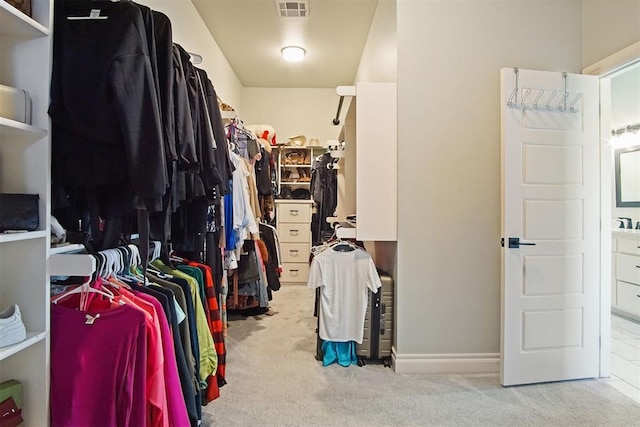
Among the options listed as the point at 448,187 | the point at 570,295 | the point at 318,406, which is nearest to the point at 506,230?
the point at 448,187

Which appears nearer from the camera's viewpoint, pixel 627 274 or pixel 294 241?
pixel 627 274

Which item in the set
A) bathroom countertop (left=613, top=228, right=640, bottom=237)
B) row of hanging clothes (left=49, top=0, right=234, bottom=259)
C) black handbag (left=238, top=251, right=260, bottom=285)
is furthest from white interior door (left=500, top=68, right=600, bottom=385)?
black handbag (left=238, top=251, right=260, bottom=285)

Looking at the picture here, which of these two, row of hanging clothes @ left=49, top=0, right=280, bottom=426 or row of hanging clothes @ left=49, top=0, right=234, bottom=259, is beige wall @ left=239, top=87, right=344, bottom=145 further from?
row of hanging clothes @ left=49, top=0, right=234, bottom=259

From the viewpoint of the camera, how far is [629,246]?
3557 mm

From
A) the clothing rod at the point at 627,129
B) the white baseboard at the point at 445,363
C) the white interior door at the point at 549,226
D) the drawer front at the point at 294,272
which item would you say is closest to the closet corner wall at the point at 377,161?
the white interior door at the point at 549,226

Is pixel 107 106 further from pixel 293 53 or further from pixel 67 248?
pixel 293 53

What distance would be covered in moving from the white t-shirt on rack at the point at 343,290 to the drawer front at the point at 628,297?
2.80 m

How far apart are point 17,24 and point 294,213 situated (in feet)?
13.0

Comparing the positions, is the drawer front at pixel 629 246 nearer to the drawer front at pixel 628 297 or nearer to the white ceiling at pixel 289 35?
the drawer front at pixel 628 297

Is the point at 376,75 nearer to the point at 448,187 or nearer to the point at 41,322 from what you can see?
the point at 448,187

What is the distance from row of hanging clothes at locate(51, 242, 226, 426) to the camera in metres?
1.20

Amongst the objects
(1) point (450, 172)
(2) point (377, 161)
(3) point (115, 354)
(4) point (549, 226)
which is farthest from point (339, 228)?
(3) point (115, 354)

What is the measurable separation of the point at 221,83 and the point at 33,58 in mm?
3039

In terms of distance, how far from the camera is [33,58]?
3.85ft
